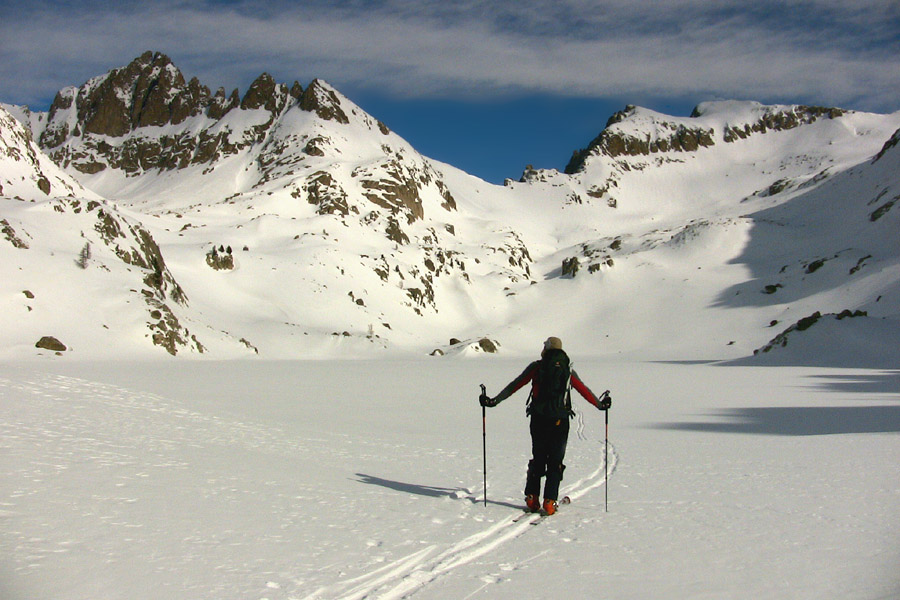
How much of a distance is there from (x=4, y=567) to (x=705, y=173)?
699 feet

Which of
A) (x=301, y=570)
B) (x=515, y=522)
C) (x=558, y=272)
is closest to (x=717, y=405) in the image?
(x=515, y=522)

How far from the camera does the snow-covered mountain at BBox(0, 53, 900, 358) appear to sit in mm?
41469

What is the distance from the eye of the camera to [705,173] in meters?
196

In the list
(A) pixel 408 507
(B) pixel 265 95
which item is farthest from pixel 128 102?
(A) pixel 408 507

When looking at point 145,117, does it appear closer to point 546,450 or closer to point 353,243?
point 353,243

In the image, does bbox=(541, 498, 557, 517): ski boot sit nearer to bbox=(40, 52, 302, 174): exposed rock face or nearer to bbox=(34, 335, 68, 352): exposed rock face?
bbox=(34, 335, 68, 352): exposed rock face

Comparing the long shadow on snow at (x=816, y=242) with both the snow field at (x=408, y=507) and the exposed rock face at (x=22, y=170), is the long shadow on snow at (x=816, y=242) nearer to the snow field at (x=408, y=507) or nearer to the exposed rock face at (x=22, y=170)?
the snow field at (x=408, y=507)

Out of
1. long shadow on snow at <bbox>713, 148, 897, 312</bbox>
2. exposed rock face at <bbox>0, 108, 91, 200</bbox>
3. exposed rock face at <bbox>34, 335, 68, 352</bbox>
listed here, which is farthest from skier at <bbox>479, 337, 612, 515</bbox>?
long shadow on snow at <bbox>713, 148, 897, 312</bbox>

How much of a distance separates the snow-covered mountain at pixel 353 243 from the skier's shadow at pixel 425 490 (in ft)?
83.1

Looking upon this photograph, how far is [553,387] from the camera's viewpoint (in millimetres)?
8062

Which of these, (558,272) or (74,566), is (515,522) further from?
(558,272)

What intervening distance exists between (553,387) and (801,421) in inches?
454

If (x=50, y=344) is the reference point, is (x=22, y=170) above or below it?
above

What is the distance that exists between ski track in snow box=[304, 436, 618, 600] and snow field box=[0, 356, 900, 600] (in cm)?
3
